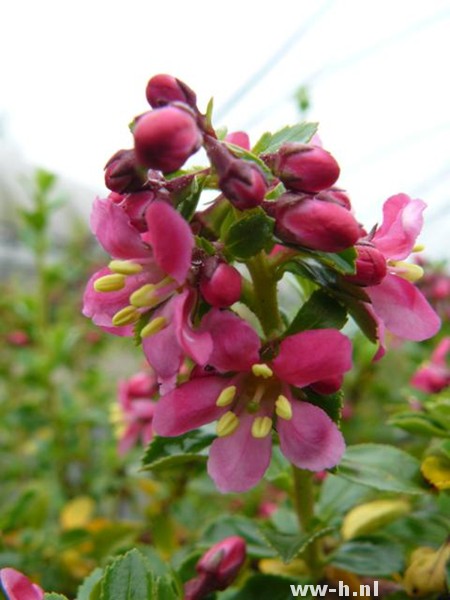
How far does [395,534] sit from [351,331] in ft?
1.15

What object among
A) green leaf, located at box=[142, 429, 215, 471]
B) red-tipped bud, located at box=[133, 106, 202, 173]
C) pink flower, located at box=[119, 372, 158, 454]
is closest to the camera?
red-tipped bud, located at box=[133, 106, 202, 173]

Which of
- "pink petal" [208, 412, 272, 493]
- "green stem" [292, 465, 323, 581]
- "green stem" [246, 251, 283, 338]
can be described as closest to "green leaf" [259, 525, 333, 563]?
"green stem" [292, 465, 323, 581]

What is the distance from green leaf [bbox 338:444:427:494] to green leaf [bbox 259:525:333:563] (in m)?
0.08

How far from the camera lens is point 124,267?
670 mm

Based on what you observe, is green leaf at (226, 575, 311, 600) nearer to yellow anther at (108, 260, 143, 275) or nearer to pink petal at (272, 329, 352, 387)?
pink petal at (272, 329, 352, 387)

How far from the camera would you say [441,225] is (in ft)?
21.3

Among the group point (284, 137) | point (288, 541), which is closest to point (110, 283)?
point (284, 137)

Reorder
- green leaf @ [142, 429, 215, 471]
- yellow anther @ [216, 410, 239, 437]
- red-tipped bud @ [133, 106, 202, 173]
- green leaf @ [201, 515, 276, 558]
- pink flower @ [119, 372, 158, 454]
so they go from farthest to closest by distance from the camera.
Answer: pink flower @ [119, 372, 158, 454] → green leaf @ [201, 515, 276, 558] → green leaf @ [142, 429, 215, 471] → yellow anther @ [216, 410, 239, 437] → red-tipped bud @ [133, 106, 202, 173]

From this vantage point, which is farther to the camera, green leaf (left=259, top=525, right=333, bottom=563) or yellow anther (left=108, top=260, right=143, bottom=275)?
green leaf (left=259, top=525, right=333, bottom=563)

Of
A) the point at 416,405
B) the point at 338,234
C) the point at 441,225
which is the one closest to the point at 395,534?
the point at 416,405

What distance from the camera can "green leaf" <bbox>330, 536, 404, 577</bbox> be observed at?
88 centimetres

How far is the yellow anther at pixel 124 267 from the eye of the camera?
0.67m

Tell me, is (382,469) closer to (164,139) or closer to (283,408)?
(283,408)

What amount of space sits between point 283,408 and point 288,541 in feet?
0.83
